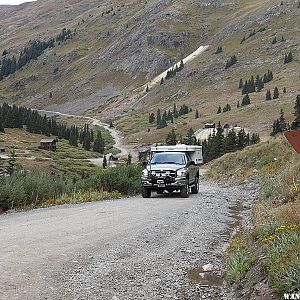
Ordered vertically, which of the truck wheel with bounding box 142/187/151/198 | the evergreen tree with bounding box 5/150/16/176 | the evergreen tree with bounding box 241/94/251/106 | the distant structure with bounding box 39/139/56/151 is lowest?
the truck wheel with bounding box 142/187/151/198

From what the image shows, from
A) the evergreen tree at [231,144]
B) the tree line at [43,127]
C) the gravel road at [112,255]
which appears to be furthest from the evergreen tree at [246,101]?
the gravel road at [112,255]

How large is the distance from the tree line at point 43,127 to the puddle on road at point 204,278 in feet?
505

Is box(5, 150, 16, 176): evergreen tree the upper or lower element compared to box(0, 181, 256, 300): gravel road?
upper

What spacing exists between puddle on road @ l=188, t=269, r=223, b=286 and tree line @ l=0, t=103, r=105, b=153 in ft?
505

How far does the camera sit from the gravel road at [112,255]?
23.7 ft

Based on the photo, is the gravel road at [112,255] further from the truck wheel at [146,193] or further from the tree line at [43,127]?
the tree line at [43,127]

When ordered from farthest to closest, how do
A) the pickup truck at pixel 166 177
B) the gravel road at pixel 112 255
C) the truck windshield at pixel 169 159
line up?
the truck windshield at pixel 169 159 → the pickup truck at pixel 166 177 → the gravel road at pixel 112 255

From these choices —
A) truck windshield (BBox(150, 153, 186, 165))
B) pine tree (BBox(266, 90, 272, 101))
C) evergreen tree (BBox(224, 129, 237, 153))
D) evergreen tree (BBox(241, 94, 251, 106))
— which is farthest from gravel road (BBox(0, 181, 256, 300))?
evergreen tree (BBox(241, 94, 251, 106))

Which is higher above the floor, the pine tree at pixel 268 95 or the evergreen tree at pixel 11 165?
the pine tree at pixel 268 95

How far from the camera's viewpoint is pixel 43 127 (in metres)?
175

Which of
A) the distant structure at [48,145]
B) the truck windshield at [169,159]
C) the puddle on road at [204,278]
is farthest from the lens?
the distant structure at [48,145]

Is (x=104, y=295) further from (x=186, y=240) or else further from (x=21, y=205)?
(x=21, y=205)

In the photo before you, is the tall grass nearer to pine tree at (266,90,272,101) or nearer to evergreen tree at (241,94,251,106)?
pine tree at (266,90,272,101)

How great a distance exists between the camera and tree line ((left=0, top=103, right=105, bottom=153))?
16488 centimetres
